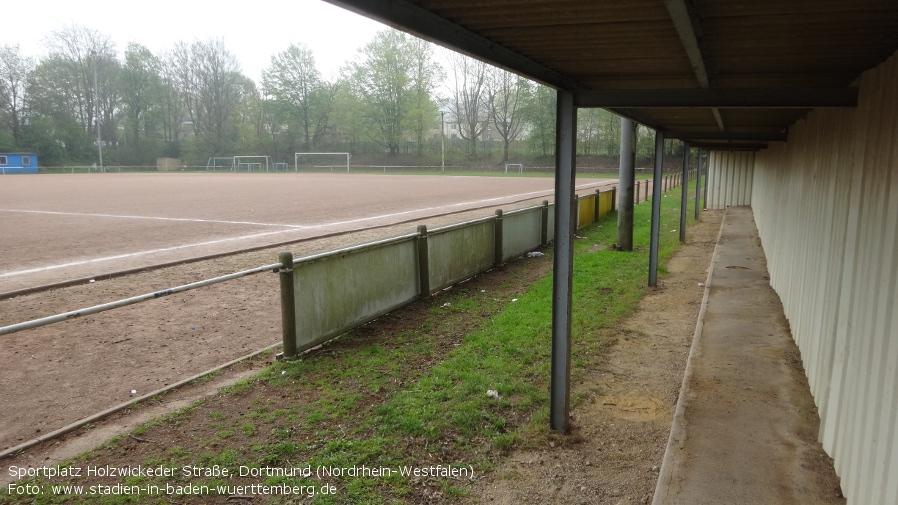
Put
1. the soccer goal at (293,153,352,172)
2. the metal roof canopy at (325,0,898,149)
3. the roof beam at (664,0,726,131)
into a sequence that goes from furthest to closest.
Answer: the soccer goal at (293,153,352,172) < the metal roof canopy at (325,0,898,149) < the roof beam at (664,0,726,131)

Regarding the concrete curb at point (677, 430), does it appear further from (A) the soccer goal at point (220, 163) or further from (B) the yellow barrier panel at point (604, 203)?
(A) the soccer goal at point (220, 163)

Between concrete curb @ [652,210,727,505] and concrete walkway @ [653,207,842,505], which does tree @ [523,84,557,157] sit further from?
concrete curb @ [652,210,727,505]

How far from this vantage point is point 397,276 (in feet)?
26.5

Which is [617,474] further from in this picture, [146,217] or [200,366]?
[146,217]

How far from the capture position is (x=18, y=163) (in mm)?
63594

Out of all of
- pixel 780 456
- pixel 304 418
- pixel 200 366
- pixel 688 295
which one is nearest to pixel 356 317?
pixel 200 366

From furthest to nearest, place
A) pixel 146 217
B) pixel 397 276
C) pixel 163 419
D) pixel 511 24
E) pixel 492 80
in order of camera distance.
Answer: pixel 492 80 < pixel 146 217 < pixel 397 276 < pixel 163 419 < pixel 511 24

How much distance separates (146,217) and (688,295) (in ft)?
55.5

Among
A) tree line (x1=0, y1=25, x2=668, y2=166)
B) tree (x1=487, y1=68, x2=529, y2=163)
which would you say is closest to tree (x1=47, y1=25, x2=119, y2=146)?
tree line (x1=0, y1=25, x2=668, y2=166)

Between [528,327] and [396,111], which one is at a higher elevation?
[396,111]

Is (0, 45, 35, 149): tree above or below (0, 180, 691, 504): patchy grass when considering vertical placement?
above

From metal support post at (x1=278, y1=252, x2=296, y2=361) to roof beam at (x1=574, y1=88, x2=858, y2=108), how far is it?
3.12 m

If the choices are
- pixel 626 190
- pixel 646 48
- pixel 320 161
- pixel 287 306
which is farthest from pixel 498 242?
pixel 320 161

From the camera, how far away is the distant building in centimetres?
6219
